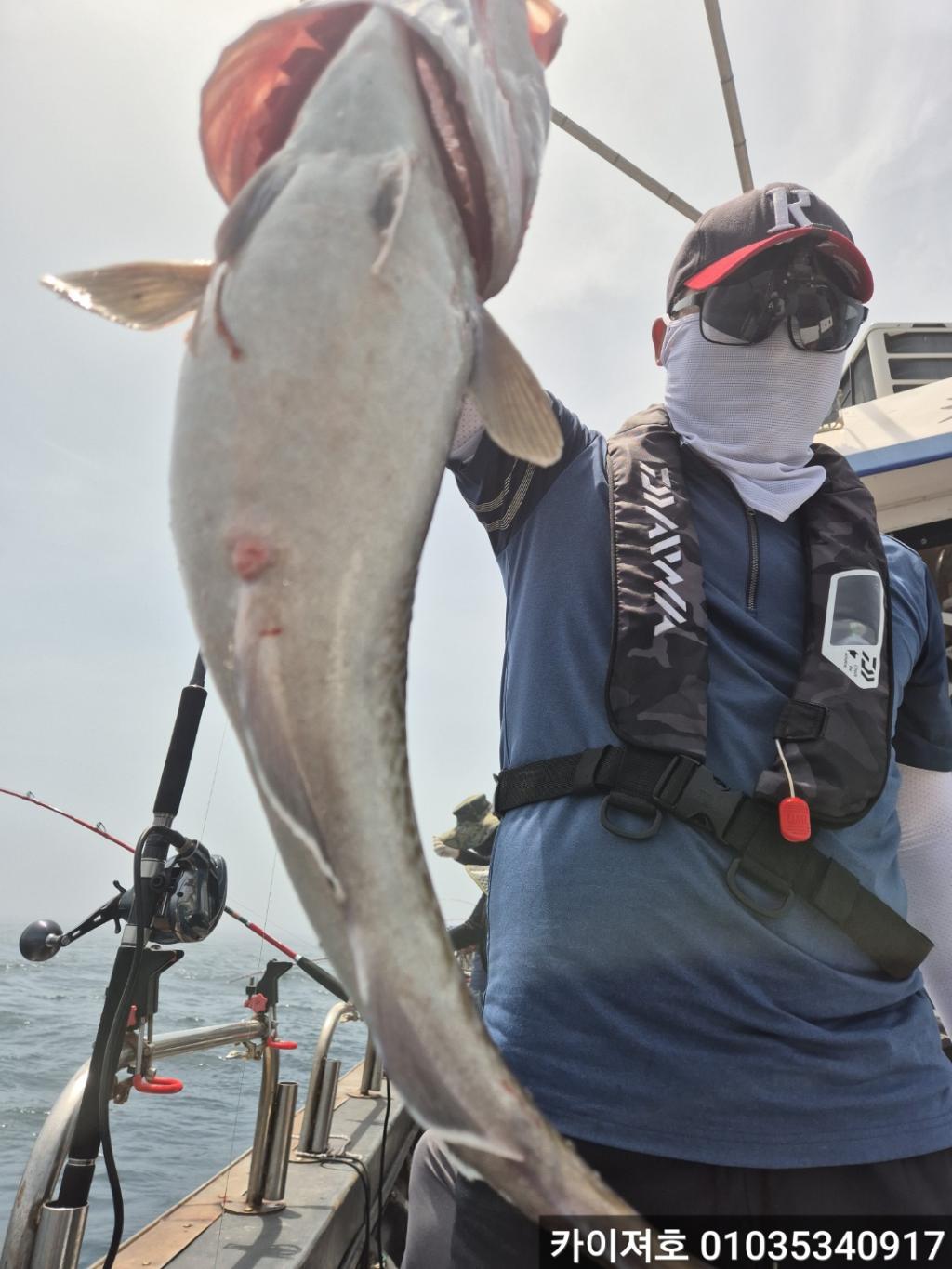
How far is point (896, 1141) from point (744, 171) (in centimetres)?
712

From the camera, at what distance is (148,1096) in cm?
817

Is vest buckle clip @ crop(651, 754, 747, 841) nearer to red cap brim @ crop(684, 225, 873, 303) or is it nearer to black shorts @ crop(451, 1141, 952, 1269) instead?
black shorts @ crop(451, 1141, 952, 1269)

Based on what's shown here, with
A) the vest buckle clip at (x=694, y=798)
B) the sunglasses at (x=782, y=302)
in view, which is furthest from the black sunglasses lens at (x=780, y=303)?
the vest buckle clip at (x=694, y=798)

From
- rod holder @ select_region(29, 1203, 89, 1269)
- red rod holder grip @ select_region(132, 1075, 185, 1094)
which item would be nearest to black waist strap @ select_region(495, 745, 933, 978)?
rod holder @ select_region(29, 1203, 89, 1269)

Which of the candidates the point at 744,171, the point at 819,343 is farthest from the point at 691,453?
the point at 744,171

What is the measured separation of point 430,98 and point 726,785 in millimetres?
1226

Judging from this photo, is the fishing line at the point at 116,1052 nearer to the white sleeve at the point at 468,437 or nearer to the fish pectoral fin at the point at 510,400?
the white sleeve at the point at 468,437

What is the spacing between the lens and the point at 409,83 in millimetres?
913

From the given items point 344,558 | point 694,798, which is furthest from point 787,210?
point 344,558

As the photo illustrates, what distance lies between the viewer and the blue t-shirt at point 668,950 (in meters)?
1.38

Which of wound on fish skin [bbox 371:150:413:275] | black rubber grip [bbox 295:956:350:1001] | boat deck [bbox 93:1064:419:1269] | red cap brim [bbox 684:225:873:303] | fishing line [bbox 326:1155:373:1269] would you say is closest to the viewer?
wound on fish skin [bbox 371:150:413:275]

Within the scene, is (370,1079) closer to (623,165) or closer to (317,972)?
(317,972)

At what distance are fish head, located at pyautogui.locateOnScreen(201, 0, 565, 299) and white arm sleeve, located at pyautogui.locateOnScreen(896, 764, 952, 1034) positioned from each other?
168 centimetres

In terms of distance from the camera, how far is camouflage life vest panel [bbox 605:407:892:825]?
5.14ft
